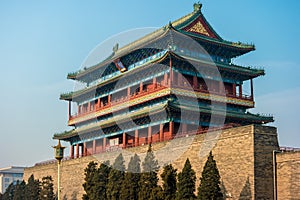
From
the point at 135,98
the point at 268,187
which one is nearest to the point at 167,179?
the point at 268,187

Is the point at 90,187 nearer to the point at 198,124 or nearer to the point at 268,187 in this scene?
the point at 198,124

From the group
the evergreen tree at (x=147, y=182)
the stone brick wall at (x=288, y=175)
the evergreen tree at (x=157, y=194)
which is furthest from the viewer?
the evergreen tree at (x=147, y=182)

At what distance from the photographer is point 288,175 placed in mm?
24234

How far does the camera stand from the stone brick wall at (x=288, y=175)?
23781 millimetres

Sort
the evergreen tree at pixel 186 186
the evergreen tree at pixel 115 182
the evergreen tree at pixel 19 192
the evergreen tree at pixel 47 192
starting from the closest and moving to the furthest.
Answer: the evergreen tree at pixel 186 186, the evergreen tree at pixel 115 182, the evergreen tree at pixel 47 192, the evergreen tree at pixel 19 192

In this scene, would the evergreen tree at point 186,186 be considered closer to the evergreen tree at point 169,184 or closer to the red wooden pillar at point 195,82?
the evergreen tree at point 169,184

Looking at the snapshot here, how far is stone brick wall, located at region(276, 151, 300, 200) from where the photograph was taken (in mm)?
23781

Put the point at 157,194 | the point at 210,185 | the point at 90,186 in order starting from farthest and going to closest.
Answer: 1. the point at 90,186
2. the point at 157,194
3. the point at 210,185

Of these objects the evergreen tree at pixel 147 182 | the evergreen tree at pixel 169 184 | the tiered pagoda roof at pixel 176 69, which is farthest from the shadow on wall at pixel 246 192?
the tiered pagoda roof at pixel 176 69

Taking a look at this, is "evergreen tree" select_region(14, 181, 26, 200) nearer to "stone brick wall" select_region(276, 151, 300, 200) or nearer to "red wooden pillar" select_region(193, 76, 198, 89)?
"red wooden pillar" select_region(193, 76, 198, 89)

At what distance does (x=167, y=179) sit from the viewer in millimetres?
26469

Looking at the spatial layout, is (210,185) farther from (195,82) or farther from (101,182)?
(195,82)

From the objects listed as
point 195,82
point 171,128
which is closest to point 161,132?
point 171,128

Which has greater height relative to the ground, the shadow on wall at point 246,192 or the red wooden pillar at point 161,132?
the red wooden pillar at point 161,132
